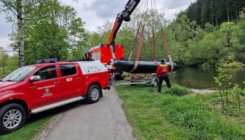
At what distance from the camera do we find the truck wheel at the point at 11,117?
4605 mm

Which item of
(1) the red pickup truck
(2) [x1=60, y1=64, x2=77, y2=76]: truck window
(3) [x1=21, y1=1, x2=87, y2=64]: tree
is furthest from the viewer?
(3) [x1=21, y1=1, x2=87, y2=64]: tree

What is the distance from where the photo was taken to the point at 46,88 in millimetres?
5711

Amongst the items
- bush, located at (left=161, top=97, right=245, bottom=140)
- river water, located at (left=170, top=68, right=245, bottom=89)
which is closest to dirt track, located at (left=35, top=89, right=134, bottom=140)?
bush, located at (left=161, top=97, right=245, bottom=140)

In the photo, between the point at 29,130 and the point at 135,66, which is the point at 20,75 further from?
the point at 135,66

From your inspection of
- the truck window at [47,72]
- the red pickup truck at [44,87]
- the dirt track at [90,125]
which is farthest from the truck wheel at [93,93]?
the truck window at [47,72]

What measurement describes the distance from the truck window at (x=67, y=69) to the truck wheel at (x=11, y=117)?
1.87m

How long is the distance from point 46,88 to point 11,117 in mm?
1261

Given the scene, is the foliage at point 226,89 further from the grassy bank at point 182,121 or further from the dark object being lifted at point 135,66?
the dark object being lifted at point 135,66

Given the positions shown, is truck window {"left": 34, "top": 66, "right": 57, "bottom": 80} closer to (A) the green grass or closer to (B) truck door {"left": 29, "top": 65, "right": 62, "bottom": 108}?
(B) truck door {"left": 29, "top": 65, "right": 62, "bottom": 108}

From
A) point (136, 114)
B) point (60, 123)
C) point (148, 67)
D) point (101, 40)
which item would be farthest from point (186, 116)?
point (101, 40)

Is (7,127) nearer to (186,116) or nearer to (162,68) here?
(186,116)

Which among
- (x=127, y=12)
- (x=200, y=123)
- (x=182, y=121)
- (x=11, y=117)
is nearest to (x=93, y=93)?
(x=11, y=117)

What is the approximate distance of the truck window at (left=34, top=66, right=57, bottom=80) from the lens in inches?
226

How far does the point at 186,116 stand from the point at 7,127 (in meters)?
4.74
